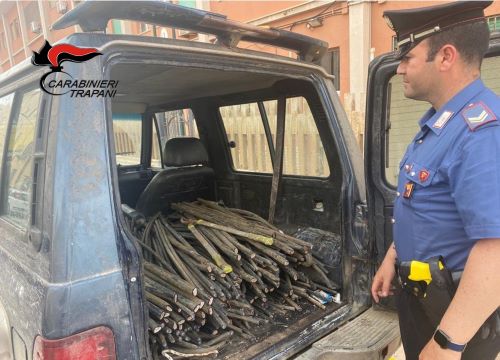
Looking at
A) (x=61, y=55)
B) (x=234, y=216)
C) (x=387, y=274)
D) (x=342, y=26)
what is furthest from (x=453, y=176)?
(x=342, y=26)

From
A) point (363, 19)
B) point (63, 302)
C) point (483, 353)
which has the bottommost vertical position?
point (483, 353)

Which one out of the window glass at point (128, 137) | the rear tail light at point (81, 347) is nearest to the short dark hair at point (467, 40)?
the rear tail light at point (81, 347)

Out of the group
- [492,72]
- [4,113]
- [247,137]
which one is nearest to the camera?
[492,72]

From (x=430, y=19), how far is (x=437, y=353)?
4.20ft

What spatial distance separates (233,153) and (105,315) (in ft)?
9.57

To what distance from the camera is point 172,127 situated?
4.80 metres

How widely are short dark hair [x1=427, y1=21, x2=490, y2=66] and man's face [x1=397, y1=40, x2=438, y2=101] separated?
38 millimetres

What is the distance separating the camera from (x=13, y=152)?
191 centimetres

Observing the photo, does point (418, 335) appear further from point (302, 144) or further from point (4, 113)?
point (4, 113)

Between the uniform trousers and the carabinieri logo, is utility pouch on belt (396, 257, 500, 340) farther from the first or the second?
the carabinieri logo

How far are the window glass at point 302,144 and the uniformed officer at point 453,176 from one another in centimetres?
125

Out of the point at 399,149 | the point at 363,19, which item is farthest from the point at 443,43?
the point at 363,19

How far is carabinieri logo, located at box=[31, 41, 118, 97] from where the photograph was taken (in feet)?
4.58

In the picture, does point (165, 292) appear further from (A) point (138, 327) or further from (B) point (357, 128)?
(B) point (357, 128)
